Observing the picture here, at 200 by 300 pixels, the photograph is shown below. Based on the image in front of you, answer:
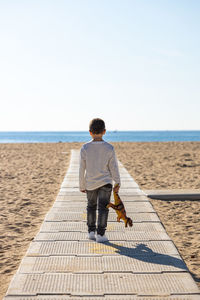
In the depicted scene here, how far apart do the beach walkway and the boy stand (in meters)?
0.42

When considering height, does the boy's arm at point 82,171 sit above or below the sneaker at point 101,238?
above

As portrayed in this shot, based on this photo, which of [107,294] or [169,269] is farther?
[169,269]

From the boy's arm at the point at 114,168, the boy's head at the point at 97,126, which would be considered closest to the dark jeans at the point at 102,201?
the boy's arm at the point at 114,168

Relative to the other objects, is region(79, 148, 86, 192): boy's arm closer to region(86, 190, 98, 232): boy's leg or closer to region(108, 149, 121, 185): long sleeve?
region(86, 190, 98, 232): boy's leg

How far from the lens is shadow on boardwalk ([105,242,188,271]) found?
13.2ft

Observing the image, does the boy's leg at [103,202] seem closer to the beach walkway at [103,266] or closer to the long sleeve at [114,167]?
the long sleeve at [114,167]

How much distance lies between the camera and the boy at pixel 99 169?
189 inches

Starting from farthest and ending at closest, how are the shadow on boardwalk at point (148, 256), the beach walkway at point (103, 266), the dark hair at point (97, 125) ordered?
1. the dark hair at point (97, 125)
2. the shadow on boardwalk at point (148, 256)
3. the beach walkway at point (103, 266)

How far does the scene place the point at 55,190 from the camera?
9.95 meters

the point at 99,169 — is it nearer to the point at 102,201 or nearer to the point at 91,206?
the point at 102,201

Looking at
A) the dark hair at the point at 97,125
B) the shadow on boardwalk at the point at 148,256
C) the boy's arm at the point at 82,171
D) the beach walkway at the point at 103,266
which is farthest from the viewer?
the boy's arm at the point at 82,171

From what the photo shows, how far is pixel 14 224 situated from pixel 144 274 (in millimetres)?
3442

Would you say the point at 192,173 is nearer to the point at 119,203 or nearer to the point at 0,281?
the point at 119,203

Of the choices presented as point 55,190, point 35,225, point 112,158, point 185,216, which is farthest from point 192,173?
point 112,158
